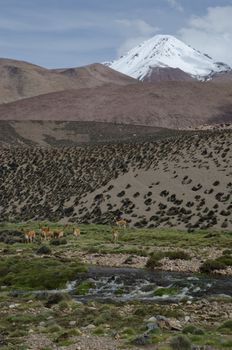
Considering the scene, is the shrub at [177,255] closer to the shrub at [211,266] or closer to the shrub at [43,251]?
the shrub at [211,266]

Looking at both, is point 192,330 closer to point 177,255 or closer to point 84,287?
A: point 84,287

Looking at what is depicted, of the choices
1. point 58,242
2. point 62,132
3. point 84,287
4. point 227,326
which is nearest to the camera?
point 227,326

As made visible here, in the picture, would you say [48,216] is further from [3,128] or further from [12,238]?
[3,128]

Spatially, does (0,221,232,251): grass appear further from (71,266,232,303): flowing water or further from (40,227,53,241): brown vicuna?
(71,266,232,303): flowing water

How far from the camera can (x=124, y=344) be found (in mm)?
18484

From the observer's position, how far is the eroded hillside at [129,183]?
218ft

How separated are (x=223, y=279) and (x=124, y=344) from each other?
1498 cm

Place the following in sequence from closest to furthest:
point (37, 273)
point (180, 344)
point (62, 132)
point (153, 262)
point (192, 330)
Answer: point (180, 344), point (192, 330), point (37, 273), point (153, 262), point (62, 132)

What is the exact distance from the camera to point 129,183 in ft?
252

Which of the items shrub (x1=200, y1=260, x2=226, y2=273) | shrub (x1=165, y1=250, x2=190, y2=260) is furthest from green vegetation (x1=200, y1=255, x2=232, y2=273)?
shrub (x1=165, y1=250, x2=190, y2=260)

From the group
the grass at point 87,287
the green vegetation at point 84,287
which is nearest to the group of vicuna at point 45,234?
the grass at point 87,287

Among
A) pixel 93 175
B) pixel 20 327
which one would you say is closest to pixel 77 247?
pixel 20 327

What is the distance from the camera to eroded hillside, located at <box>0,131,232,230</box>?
218 feet

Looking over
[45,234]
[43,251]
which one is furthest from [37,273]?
[45,234]
